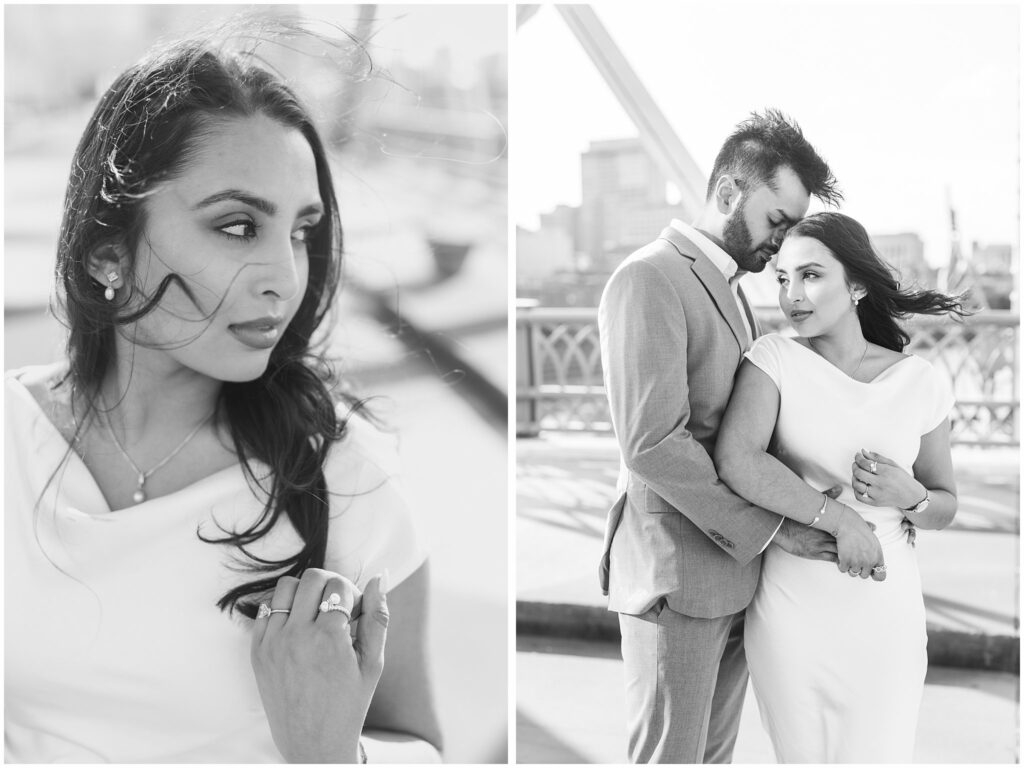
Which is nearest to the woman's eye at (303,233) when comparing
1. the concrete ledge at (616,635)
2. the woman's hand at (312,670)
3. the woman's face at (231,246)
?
the woman's face at (231,246)

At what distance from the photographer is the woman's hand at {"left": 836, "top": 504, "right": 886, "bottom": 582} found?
1.83 m

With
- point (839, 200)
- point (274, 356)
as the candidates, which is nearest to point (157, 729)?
point (274, 356)

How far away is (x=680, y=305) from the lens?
6.29 feet

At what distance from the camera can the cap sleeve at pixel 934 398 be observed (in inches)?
75.5

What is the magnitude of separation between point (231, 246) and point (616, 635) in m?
2.93

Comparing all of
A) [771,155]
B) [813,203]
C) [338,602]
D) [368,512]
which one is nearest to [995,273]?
[813,203]

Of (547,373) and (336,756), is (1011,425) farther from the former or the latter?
(336,756)

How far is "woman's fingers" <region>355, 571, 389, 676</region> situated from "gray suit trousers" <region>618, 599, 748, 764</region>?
51cm

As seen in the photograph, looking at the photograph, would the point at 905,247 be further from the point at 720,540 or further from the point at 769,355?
the point at 720,540

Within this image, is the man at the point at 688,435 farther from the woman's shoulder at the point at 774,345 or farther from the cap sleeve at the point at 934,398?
the cap sleeve at the point at 934,398

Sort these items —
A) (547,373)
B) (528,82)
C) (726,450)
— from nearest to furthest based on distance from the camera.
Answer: (726,450) → (528,82) → (547,373)

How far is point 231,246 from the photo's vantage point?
1.83m

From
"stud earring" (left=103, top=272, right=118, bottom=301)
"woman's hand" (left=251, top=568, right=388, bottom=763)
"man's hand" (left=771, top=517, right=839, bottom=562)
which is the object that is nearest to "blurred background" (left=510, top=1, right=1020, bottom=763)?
"man's hand" (left=771, top=517, right=839, bottom=562)

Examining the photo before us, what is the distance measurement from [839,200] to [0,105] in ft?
5.65
